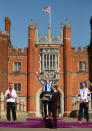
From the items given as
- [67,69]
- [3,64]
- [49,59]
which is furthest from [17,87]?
[67,69]

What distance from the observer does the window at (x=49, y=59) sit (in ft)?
112

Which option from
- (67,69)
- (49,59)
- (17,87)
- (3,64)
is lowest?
(17,87)

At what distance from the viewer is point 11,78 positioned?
3491 cm

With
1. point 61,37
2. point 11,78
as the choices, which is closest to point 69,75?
point 61,37

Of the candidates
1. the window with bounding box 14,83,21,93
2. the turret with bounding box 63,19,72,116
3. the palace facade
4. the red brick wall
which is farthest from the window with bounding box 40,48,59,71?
the red brick wall

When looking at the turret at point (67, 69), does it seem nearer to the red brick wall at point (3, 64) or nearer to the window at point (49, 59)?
the window at point (49, 59)

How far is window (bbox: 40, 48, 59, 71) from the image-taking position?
34.1 meters

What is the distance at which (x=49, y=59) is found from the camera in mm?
34219

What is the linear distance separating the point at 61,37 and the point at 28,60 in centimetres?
536

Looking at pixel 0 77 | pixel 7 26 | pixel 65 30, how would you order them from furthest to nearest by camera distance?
1. pixel 7 26
2. pixel 65 30
3. pixel 0 77

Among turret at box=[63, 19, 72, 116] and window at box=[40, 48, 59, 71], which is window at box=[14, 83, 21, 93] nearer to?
window at box=[40, 48, 59, 71]

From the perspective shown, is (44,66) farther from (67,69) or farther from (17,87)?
(17,87)

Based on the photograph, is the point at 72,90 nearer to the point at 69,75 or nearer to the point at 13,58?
the point at 69,75

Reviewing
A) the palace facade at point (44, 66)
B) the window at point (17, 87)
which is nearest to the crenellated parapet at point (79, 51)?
the palace facade at point (44, 66)
